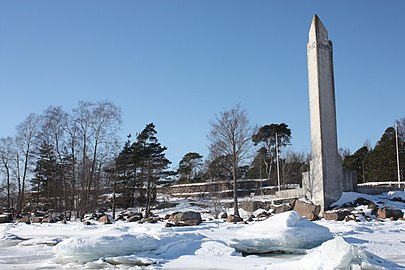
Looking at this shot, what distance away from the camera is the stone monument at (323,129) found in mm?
27578

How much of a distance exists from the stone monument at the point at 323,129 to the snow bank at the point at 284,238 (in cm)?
1372

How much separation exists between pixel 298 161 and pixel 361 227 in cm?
3865

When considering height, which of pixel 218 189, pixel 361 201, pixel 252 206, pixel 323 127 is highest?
pixel 323 127

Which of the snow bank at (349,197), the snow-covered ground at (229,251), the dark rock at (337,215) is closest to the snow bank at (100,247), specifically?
the snow-covered ground at (229,251)

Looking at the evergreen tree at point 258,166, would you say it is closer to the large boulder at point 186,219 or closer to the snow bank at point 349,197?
the snow bank at point 349,197

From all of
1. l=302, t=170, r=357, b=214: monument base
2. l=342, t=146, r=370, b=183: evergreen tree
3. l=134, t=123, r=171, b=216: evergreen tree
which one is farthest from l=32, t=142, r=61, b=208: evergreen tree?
l=342, t=146, r=370, b=183: evergreen tree

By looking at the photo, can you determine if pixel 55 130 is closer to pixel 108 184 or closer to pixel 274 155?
pixel 108 184

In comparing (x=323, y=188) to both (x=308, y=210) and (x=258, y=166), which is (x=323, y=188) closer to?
(x=308, y=210)

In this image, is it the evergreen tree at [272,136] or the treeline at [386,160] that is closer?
the treeline at [386,160]

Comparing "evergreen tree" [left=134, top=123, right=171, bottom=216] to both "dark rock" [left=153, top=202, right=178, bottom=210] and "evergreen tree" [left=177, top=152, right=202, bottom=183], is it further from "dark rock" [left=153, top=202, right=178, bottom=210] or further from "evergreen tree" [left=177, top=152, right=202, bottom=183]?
"evergreen tree" [left=177, top=152, right=202, bottom=183]

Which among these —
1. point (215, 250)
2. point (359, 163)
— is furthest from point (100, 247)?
point (359, 163)

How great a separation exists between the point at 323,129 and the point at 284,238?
15.2 metres

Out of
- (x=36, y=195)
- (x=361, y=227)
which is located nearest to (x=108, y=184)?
(x=36, y=195)

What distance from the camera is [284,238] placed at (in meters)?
13.5
